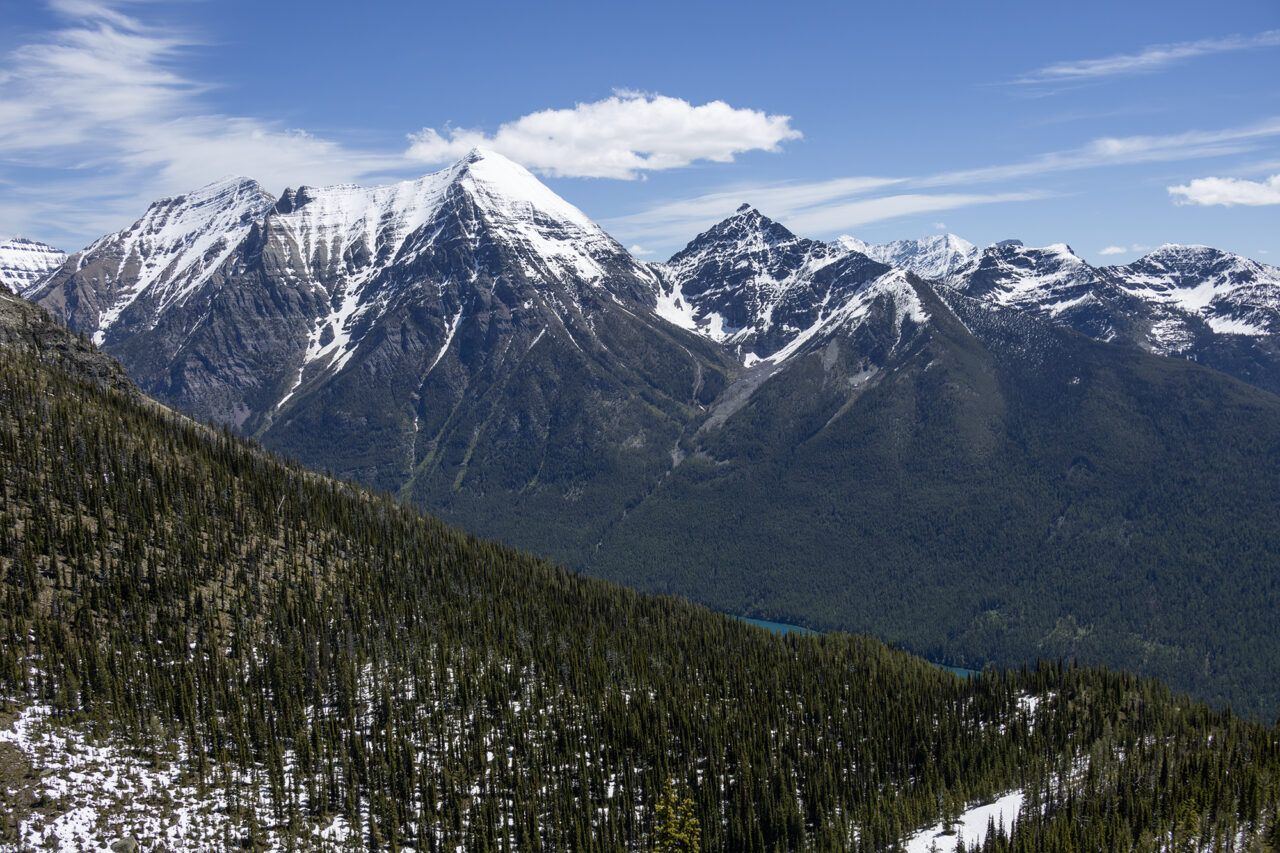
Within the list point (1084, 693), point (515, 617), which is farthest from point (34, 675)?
point (1084, 693)

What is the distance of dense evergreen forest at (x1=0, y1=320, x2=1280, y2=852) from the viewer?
12275 cm

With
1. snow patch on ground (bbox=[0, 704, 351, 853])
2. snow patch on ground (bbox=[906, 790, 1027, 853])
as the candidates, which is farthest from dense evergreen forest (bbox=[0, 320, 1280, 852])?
snow patch on ground (bbox=[906, 790, 1027, 853])

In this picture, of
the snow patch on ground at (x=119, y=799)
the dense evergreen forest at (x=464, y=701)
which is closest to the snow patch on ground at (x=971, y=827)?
the dense evergreen forest at (x=464, y=701)

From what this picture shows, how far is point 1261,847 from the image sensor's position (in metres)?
107

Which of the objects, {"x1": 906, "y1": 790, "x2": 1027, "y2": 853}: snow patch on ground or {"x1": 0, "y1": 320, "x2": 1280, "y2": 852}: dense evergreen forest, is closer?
{"x1": 0, "y1": 320, "x2": 1280, "y2": 852}: dense evergreen forest

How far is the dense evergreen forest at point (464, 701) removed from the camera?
403 ft

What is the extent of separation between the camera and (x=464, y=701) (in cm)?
14988

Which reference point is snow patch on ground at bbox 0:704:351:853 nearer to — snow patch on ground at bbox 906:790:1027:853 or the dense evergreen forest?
the dense evergreen forest

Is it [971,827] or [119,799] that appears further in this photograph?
[971,827]

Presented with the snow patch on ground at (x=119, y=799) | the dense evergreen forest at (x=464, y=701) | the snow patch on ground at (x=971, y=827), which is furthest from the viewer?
the snow patch on ground at (x=971, y=827)

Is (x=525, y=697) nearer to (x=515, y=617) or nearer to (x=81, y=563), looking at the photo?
(x=515, y=617)

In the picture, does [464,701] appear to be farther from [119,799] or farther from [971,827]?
[971,827]

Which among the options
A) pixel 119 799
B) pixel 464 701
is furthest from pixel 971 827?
pixel 119 799

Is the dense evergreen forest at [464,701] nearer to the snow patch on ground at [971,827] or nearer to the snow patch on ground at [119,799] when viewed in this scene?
the snow patch on ground at [119,799]
